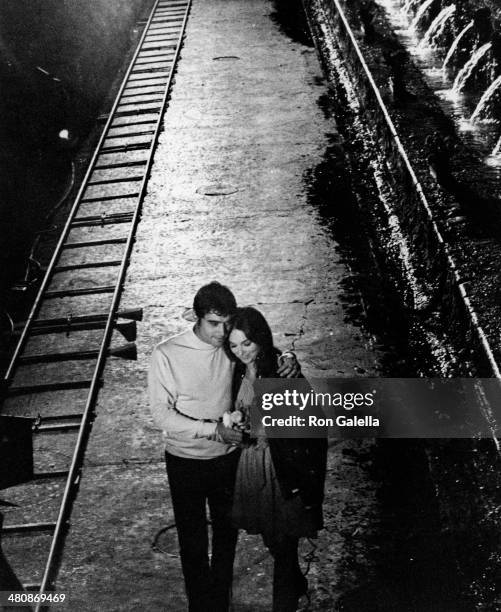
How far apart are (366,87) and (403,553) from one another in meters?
9.94

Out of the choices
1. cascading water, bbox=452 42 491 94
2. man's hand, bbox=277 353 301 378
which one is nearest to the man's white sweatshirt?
man's hand, bbox=277 353 301 378

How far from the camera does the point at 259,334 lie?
441 cm

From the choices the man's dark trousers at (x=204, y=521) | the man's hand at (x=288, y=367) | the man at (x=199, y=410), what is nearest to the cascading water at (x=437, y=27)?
the man at (x=199, y=410)

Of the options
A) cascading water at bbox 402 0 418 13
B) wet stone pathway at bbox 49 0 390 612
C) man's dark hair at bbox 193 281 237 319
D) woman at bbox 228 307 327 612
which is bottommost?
wet stone pathway at bbox 49 0 390 612

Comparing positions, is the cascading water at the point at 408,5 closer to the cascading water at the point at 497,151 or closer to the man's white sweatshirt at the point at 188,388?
the cascading water at the point at 497,151

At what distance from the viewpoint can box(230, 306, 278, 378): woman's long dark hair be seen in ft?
14.4

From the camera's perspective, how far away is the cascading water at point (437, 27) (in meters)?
15.1

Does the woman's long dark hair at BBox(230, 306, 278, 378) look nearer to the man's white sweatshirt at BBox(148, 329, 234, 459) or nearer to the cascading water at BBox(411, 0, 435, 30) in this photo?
the man's white sweatshirt at BBox(148, 329, 234, 459)

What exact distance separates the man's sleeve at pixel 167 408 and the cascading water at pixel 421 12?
1381cm

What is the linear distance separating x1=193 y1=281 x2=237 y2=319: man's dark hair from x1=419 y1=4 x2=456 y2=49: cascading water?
40.2ft

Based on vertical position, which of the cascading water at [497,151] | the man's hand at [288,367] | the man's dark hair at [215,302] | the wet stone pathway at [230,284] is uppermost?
the man's dark hair at [215,302]

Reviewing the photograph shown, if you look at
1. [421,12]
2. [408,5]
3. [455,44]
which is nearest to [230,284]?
[455,44]

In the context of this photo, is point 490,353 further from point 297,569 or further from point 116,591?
point 116,591

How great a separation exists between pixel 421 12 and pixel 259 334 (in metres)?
13.8
